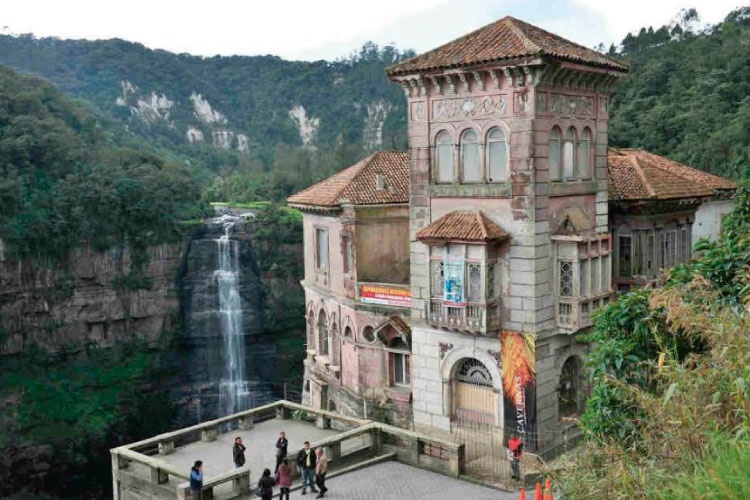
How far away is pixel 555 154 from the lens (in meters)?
24.7

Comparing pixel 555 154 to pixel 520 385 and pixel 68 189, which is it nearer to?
pixel 520 385

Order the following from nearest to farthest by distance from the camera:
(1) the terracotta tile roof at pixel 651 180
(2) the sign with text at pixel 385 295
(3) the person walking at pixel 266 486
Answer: (3) the person walking at pixel 266 486 < (1) the terracotta tile roof at pixel 651 180 < (2) the sign with text at pixel 385 295

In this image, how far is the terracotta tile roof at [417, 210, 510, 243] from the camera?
23.8 meters

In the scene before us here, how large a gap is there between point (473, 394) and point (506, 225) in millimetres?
5465

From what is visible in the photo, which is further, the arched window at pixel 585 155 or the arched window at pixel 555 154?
the arched window at pixel 585 155

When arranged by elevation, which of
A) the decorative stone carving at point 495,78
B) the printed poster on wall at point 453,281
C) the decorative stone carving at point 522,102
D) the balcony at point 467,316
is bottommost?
the balcony at point 467,316

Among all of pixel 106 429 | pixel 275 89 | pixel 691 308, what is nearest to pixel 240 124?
pixel 275 89

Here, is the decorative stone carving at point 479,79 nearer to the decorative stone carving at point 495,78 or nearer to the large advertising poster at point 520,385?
the decorative stone carving at point 495,78

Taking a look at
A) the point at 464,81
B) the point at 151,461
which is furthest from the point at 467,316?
the point at 151,461

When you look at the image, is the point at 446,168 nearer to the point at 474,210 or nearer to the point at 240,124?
the point at 474,210

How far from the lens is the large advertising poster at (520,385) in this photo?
949 inches

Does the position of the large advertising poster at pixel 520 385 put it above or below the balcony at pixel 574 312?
below

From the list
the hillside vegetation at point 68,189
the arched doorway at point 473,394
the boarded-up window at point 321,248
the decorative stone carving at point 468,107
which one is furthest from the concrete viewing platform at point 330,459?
the hillside vegetation at point 68,189

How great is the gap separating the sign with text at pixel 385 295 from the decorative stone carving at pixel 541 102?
7955 mm
